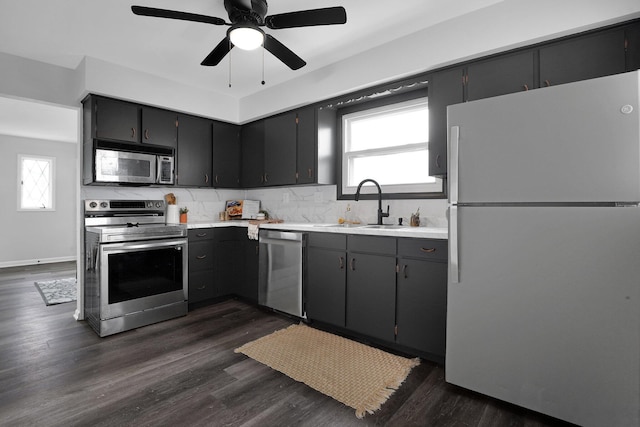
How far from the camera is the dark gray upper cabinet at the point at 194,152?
12.5 feet

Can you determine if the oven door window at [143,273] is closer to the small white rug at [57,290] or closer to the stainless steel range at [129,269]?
the stainless steel range at [129,269]

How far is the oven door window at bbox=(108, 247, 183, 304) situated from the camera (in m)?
2.95

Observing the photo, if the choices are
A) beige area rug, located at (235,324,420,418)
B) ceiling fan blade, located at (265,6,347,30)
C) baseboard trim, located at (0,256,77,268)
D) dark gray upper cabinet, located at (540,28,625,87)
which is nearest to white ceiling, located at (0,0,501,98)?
ceiling fan blade, located at (265,6,347,30)

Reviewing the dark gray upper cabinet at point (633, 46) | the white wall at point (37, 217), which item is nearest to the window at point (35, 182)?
the white wall at point (37, 217)

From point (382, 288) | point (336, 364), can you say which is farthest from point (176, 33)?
point (336, 364)

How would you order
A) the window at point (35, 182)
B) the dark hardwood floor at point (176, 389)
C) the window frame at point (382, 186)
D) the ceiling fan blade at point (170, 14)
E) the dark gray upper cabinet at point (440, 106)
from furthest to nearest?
the window at point (35, 182), the window frame at point (382, 186), the dark gray upper cabinet at point (440, 106), the ceiling fan blade at point (170, 14), the dark hardwood floor at point (176, 389)

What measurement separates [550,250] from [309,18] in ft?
6.09

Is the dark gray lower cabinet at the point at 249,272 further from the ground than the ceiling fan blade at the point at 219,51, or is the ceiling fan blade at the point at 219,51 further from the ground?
the ceiling fan blade at the point at 219,51

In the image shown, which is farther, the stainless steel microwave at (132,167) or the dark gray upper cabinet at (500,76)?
the stainless steel microwave at (132,167)

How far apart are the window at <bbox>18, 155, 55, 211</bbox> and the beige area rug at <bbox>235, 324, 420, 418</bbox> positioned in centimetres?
622

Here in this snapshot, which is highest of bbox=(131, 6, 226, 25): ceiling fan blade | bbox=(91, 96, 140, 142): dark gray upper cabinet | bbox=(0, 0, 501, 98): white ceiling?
bbox=(0, 0, 501, 98): white ceiling

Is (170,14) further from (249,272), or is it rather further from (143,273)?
(249,272)

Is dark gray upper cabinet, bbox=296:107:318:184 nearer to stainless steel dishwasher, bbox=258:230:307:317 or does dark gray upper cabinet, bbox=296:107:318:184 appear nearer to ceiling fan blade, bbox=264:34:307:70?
stainless steel dishwasher, bbox=258:230:307:317

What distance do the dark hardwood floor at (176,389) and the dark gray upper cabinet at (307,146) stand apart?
62.4 inches
